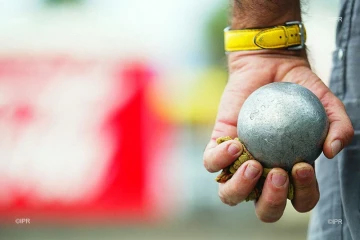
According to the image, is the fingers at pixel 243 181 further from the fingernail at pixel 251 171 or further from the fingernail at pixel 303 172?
the fingernail at pixel 303 172

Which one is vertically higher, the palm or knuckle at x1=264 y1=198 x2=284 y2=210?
the palm

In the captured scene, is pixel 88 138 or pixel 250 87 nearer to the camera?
pixel 250 87

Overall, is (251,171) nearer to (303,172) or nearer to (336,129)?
(303,172)

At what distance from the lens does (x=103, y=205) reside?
8617mm

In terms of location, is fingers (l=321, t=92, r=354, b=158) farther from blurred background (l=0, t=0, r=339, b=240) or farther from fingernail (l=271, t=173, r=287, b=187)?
blurred background (l=0, t=0, r=339, b=240)

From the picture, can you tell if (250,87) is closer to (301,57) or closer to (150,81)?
(301,57)

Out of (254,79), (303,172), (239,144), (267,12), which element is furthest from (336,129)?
(267,12)

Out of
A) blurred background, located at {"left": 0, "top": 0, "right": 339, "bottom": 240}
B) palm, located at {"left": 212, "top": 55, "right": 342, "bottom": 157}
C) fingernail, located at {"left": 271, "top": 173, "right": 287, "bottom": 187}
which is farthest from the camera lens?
blurred background, located at {"left": 0, "top": 0, "right": 339, "bottom": 240}

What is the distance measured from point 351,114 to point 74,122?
603 cm

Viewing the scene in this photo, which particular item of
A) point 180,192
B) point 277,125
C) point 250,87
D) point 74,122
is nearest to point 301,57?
point 250,87

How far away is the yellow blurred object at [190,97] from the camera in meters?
8.91

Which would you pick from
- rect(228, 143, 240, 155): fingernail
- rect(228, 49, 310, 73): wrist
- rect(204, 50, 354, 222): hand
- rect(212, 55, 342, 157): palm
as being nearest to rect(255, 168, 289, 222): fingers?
rect(204, 50, 354, 222): hand

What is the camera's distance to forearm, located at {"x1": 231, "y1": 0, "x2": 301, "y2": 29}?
2484mm

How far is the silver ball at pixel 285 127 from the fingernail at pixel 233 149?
4 cm
